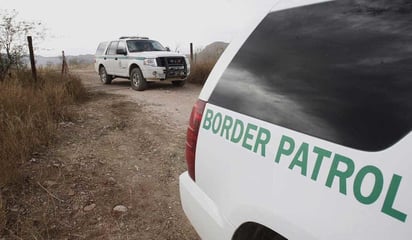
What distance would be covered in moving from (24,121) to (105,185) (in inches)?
88.3

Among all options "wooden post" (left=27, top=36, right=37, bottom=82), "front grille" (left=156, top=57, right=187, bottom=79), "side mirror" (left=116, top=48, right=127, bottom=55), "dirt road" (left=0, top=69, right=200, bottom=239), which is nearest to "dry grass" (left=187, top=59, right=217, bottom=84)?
"front grille" (left=156, top=57, right=187, bottom=79)

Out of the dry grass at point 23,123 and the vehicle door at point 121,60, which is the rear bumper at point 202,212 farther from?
the vehicle door at point 121,60

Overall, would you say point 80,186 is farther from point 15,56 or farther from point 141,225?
point 15,56

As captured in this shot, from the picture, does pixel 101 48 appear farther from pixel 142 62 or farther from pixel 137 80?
pixel 142 62

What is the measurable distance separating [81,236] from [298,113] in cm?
239

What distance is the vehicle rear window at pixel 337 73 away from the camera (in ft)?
3.05

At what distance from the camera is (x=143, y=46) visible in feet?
34.9

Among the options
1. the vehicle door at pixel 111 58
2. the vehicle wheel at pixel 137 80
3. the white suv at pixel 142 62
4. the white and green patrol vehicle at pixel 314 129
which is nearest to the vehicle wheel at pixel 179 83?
the white suv at pixel 142 62

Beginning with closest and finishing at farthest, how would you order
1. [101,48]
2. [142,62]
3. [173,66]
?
[142,62] < [173,66] < [101,48]

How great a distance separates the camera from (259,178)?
120 cm

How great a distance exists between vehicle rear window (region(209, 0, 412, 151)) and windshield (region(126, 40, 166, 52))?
31.8 ft

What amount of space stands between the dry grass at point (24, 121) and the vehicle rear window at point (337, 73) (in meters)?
3.22

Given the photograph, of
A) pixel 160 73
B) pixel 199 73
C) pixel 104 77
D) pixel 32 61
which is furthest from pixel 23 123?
pixel 104 77

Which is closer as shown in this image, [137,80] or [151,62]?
[151,62]
